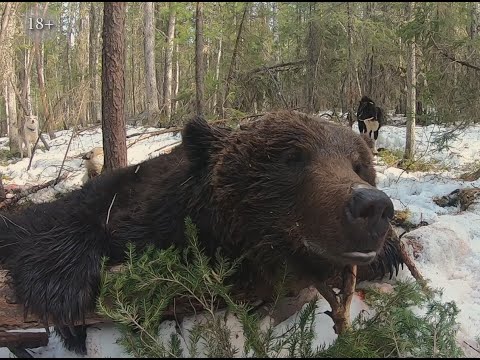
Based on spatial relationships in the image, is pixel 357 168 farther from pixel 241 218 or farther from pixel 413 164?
pixel 413 164

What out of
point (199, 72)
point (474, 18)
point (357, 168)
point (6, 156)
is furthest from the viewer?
point (6, 156)

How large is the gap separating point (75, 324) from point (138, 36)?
33488 millimetres

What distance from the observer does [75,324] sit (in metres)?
2.81

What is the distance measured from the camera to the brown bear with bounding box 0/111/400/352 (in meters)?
2.16

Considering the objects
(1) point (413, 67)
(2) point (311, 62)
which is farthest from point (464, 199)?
(1) point (413, 67)

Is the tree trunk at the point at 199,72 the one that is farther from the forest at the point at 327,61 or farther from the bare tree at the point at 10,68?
the bare tree at the point at 10,68

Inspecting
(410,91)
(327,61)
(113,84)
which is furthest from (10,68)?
(113,84)

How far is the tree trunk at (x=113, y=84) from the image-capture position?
17.5ft

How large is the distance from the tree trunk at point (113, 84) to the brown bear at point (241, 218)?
222 centimetres

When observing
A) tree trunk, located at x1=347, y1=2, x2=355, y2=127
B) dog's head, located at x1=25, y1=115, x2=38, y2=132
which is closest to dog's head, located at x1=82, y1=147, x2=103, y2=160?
tree trunk, located at x1=347, y1=2, x2=355, y2=127

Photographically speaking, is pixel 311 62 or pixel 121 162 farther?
pixel 311 62

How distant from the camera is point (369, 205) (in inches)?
76.9

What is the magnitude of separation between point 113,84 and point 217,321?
3.69 meters

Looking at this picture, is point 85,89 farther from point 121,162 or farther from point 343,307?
point 343,307
